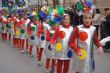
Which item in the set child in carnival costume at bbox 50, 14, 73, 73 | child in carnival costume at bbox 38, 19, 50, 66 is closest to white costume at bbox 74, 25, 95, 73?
child in carnival costume at bbox 50, 14, 73, 73

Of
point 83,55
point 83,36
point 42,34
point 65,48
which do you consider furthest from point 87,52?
point 42,34

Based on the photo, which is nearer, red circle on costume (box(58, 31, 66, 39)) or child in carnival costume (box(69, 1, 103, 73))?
child in carnival costume (box(69, 1, 103, 73))

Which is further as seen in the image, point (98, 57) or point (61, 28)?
point (98, 57)

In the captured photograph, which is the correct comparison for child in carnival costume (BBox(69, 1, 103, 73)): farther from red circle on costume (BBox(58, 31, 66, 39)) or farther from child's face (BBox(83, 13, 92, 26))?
red circle on costume (BBox(58, 31, 66, 39))

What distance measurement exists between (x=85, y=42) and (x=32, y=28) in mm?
5572

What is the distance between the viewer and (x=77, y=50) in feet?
22.0

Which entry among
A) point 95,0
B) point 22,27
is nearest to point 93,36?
point 22,27

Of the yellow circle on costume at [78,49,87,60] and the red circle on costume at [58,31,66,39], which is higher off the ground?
the red circle on costume at [58,31,66,39]

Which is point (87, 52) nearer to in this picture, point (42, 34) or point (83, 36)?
point (83, 36)

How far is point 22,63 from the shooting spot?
37.0 ft

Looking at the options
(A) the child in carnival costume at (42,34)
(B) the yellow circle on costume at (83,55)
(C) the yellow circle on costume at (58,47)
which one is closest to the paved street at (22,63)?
(A) the child in carnival costume at (42,34)

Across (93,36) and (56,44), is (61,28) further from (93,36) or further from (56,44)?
(93,36)

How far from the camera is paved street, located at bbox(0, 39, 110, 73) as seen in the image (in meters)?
10.2

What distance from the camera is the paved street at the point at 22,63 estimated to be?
1018 cm
